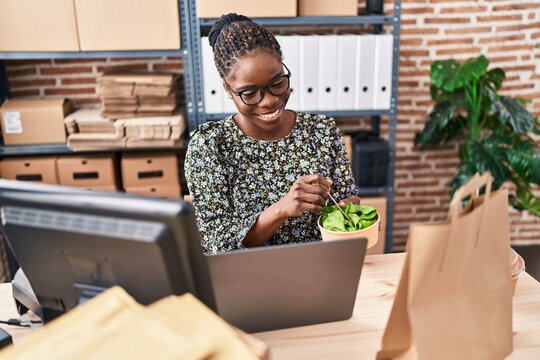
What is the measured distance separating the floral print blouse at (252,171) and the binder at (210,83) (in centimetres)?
96

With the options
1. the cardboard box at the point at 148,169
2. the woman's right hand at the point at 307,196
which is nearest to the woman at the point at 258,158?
the woman's right hand at the point at 307,196

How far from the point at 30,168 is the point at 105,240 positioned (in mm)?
2207

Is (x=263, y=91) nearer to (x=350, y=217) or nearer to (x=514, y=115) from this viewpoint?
(x=350, y=217)

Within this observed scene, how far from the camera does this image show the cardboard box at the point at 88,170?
274 cm

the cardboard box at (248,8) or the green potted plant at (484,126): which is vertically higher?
the cardboard box at (248,8)

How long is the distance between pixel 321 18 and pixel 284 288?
74.7 inches

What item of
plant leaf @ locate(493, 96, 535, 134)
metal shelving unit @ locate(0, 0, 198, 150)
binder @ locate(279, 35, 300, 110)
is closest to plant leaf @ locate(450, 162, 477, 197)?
plant leaf @ locate(493, 96, 535, 134)

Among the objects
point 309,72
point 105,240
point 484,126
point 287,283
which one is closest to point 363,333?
point 287,283

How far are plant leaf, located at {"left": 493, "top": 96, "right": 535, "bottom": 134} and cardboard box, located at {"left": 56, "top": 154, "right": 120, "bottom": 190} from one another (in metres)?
2.06

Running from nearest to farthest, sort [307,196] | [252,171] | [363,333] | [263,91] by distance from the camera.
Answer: [363,333]
[307,196]
[263,91]
[252,171]

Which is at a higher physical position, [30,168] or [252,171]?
[252,171]

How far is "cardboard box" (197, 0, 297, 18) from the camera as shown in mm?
2490

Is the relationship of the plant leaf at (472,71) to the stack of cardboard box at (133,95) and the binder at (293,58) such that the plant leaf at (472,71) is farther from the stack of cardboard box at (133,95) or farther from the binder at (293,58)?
the stack of cardboard box at (133,95)

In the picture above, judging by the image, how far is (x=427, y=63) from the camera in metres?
3.13
